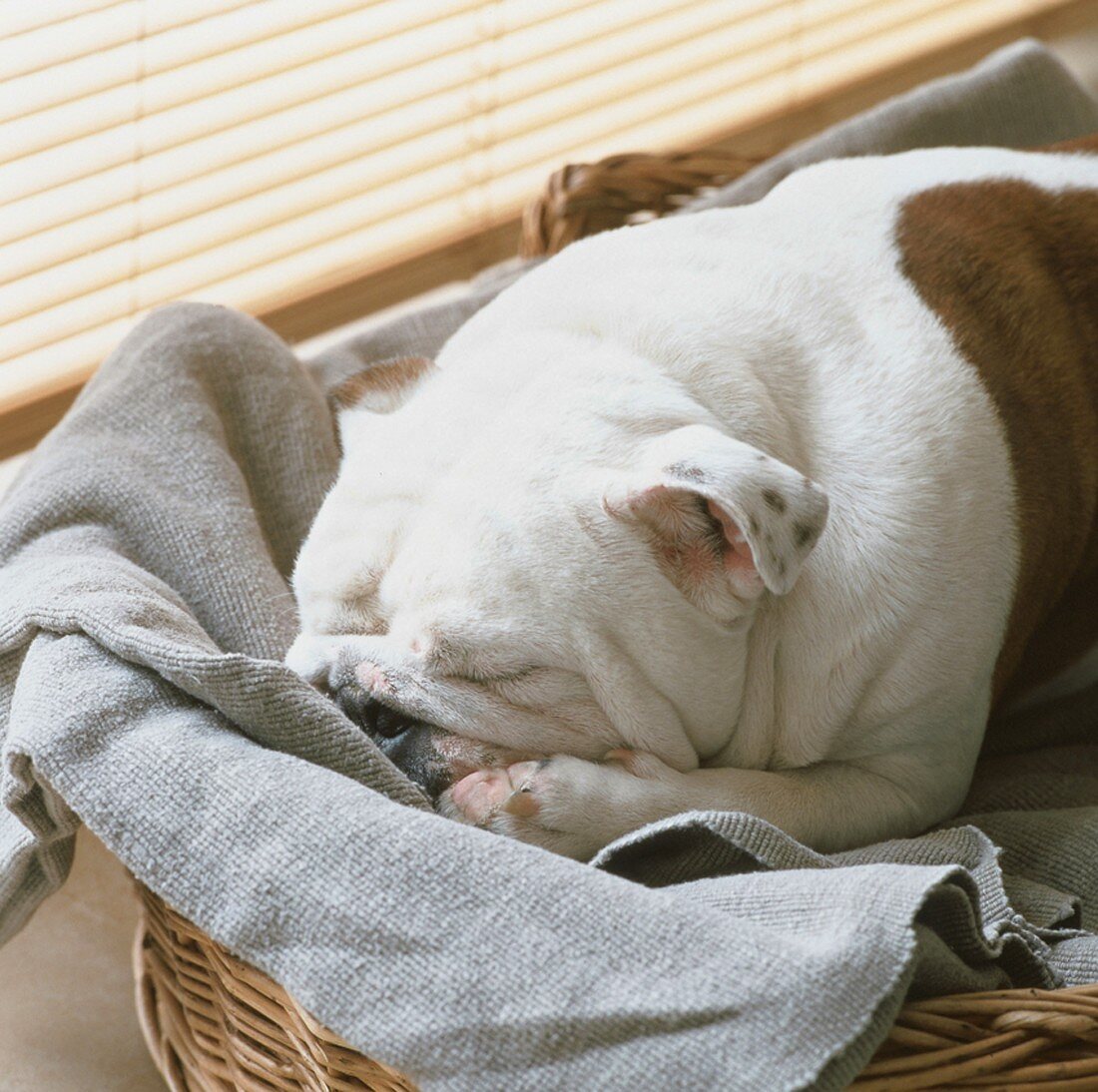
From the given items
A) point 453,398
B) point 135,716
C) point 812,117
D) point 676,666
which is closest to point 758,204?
point 453,398

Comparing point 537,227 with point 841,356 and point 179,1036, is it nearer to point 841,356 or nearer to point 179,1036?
point 841,356

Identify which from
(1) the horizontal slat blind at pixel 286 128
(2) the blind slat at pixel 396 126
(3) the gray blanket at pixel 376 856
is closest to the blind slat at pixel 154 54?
(1) the horizontal slat blind at pixel 286 128

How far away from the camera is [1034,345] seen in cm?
142

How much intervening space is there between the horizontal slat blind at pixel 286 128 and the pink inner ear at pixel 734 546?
1175 millimetres

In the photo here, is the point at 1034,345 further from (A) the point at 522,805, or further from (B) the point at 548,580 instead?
(A) the point at 522,805

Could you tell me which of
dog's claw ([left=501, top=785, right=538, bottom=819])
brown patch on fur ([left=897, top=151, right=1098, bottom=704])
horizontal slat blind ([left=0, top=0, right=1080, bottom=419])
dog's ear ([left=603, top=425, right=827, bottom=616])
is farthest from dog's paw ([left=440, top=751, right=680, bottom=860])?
horizontal slat blind ([left=0, top=0, right=1080, bottom=419])

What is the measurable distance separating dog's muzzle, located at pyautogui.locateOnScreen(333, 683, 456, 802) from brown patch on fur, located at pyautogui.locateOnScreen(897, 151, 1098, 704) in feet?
1.77

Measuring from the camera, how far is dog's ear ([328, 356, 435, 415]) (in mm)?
1460

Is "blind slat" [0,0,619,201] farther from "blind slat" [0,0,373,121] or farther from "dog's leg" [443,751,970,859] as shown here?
"dog's leg" [443,751,970,859]

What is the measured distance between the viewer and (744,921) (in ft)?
3.09

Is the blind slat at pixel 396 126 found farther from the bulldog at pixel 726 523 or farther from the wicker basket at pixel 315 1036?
the wicker basket at pixel 315 1036

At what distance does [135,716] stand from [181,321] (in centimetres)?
69

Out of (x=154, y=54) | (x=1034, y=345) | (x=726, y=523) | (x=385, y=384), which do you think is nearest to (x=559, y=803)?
(x=726, y=523)

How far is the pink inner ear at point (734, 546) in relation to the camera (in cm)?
114
